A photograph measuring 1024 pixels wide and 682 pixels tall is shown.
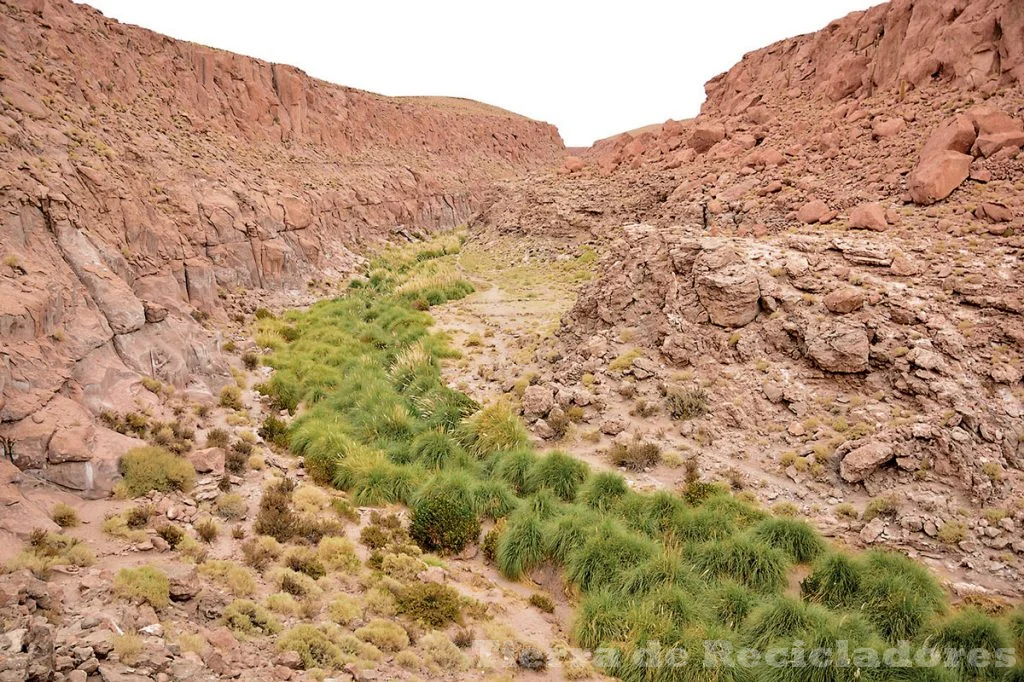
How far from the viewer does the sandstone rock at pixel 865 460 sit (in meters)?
9.55

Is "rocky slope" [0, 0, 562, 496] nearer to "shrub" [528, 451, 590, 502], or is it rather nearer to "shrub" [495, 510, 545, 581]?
"shrub" [495, 510, 545, 581]

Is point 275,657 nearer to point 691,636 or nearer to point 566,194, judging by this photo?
point 691,636

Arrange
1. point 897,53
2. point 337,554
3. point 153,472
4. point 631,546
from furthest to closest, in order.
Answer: point 897,53 < point 153,472 < point 631,546 < point 337,554

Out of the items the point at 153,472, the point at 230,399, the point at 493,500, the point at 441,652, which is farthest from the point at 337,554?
the point at 230,399

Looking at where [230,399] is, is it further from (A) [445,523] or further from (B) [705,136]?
(B) [705,136]

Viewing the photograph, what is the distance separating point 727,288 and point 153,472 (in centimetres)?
1151

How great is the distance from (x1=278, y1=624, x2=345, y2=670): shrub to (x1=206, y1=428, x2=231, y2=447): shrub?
18.8 feet

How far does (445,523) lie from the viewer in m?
9.57

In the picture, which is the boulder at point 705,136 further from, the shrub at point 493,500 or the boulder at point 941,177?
the shrub at point 493,500

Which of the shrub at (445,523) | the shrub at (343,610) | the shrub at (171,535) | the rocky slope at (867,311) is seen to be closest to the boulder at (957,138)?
the rocky slope at (867,311)

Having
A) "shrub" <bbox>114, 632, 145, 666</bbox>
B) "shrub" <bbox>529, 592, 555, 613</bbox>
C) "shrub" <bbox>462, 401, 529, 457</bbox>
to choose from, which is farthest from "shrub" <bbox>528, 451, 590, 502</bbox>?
"shrub" <bbox>114, 632, 145, 666</bbox>

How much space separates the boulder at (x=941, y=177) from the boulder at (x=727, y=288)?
4.96 metres

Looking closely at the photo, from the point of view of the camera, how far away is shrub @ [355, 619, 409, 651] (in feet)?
22.3

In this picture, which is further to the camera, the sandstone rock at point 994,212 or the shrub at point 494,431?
the sandstone rock at point 994,212
